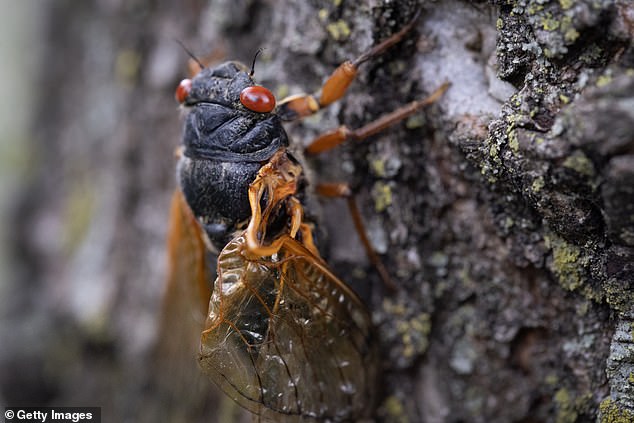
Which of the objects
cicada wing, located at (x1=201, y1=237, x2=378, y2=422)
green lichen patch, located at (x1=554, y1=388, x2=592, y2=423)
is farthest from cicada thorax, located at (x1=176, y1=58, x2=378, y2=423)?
green lichen patch, located at (x1=554, y1=388, x2=592, y2=423)

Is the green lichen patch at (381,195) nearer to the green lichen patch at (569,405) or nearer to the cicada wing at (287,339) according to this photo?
the cicada wing at (287,339)

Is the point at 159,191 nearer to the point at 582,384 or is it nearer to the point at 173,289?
the point at 173,289

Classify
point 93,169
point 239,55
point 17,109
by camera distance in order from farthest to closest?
A: point 17,109 → point 93,169 → point 239,55

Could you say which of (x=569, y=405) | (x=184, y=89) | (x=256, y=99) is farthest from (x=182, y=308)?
(x=569, y=405)

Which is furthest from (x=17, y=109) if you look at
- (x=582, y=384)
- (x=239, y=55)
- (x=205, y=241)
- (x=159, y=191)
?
(x=582, y=384)

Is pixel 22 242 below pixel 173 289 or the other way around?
the other way around

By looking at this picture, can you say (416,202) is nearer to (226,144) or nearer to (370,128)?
(370,128)
